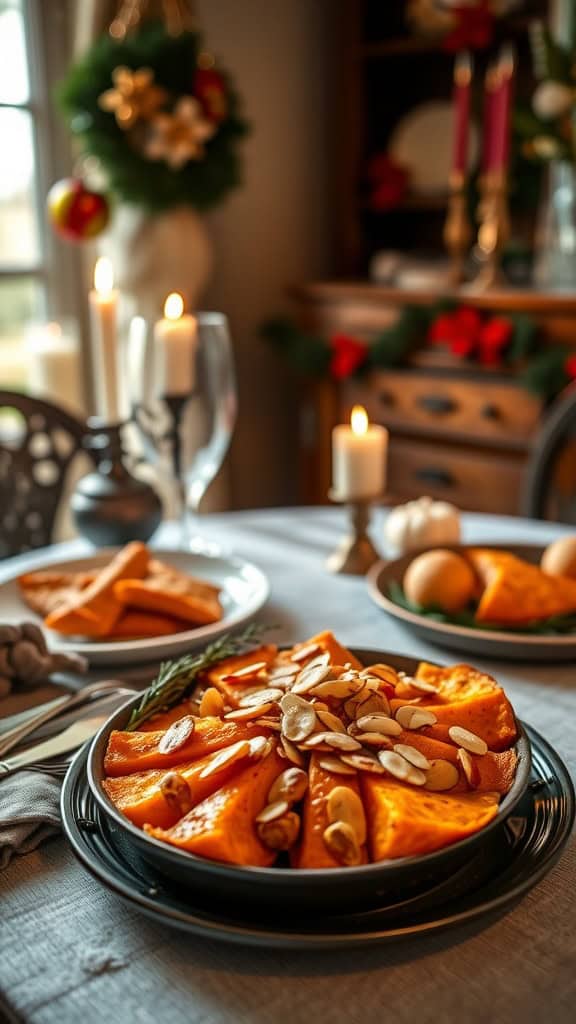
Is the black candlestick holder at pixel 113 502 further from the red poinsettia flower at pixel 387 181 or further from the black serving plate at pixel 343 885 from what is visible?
the red poinsettia flower at pixel 387 181

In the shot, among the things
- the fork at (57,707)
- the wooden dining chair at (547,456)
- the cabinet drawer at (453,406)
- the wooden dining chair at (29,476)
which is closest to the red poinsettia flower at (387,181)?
the cabinet drawer at (453,406)

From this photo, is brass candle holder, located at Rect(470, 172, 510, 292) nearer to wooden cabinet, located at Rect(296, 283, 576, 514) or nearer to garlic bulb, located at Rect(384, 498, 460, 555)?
wooden cabinet, located at Rect(296, 283, 576, 514)

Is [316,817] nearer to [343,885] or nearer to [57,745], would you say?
[343,885]

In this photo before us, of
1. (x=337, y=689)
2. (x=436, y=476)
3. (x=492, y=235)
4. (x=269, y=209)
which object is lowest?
(x=436, y=476)

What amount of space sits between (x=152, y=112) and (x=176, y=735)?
6.40 ft

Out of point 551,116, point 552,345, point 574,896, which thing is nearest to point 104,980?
point 574,896

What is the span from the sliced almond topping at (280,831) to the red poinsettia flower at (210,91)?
2.06m

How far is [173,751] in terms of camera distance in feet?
2.02

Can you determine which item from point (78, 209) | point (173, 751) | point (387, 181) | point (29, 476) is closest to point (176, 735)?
point (173, 751)

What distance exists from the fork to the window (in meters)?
1.99

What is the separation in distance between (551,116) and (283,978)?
2.17 meters

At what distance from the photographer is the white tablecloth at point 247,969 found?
509mm

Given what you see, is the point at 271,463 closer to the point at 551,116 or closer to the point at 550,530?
the point at 551,116

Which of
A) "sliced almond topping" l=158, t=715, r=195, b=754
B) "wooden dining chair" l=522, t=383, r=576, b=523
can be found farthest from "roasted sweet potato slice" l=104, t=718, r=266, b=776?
"wooden dining chair" l=522, t=383, r=576, b=523
